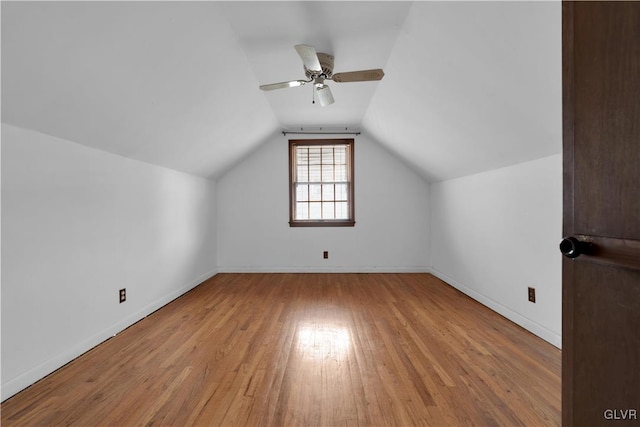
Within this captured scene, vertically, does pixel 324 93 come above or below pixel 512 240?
above

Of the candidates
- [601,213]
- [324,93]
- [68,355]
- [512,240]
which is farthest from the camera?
[512,240]

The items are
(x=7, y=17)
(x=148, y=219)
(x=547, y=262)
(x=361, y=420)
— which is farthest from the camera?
(x=148, y=219)

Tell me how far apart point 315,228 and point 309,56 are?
318cm

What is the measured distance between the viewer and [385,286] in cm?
407

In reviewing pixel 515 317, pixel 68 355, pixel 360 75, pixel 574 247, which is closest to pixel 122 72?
pixel 360 75

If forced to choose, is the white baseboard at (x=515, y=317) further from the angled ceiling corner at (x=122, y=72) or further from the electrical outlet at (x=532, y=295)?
the angled ceiling corner at (x=122, y=72)

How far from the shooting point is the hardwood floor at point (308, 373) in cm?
153

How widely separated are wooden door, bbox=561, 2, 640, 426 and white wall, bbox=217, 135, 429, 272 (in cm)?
425

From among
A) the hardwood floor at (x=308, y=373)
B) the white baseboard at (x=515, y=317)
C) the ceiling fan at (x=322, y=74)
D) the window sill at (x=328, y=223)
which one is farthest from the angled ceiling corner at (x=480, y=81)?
A: the window sill at (x=328, y=223)

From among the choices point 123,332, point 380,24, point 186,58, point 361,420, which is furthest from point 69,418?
point 380,24

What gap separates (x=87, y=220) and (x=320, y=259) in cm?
331

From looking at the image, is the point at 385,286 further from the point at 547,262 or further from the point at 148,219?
the point at 148,219

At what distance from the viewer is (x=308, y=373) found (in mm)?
1904

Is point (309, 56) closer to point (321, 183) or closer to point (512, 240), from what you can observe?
point (512, 240)
